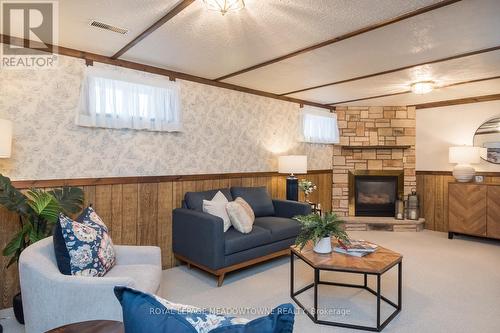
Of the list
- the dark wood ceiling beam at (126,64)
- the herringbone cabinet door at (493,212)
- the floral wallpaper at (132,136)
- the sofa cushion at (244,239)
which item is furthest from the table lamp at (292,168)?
the herringbone cabinet door at (493,212)

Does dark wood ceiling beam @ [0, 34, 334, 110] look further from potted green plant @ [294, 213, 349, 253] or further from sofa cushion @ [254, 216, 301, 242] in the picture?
potted green plant @ [294, 213, 349, 253]

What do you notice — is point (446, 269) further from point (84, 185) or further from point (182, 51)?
point (84, 185)

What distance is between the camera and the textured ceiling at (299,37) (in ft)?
6.97

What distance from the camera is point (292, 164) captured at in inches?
175

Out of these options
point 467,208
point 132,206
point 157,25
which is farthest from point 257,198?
point 467,208

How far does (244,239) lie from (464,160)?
3.80 m

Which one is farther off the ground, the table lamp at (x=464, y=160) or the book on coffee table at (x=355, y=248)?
the table lamp at (x=464, y=160)

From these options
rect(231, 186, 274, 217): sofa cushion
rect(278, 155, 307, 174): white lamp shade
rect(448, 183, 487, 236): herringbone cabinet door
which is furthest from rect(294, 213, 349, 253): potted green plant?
rect(448, 183, 487, 236): herringbone cabinet door

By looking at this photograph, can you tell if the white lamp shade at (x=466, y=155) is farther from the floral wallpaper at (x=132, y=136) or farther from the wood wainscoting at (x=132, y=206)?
the wood wainscoting at (x=132, y=206)

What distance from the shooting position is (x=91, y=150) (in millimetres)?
3018

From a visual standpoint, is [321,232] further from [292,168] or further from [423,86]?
[423,86]

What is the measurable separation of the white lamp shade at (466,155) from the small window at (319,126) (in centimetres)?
189

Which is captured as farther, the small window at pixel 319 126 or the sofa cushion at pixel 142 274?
the small window at pixel 319 126

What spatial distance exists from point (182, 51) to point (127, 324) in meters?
2.71
